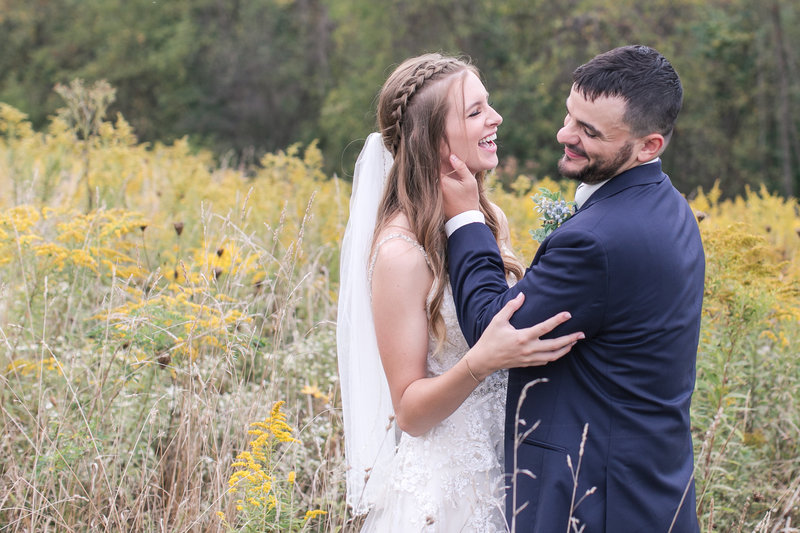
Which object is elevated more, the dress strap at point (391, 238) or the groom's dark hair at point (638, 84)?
the groom's dark hair at point (638, 84)

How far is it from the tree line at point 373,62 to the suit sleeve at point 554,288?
15.5 m

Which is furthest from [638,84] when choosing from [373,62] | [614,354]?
[373,62]

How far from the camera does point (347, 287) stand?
112 inches

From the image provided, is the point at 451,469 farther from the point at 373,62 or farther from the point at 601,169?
the point at 373,62

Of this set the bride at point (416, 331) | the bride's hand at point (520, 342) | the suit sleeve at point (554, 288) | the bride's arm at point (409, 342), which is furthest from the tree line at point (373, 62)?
the bride's hand at point (520, 342)

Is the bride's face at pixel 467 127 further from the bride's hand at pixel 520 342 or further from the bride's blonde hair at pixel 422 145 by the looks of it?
the bride's hand at pixel 520 342

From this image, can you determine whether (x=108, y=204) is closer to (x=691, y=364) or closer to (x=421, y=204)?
(x=421, y=204)

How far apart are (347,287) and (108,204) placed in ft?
10.9

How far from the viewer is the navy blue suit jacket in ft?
6.52

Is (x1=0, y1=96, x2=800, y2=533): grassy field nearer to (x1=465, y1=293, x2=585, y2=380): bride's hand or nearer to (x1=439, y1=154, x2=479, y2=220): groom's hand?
(x1=439, y1=154, x2=479, y2=220): groom's hand

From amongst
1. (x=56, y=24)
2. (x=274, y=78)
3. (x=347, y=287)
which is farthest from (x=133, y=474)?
(x=56, y=24)

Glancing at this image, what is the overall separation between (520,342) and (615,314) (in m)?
0.25

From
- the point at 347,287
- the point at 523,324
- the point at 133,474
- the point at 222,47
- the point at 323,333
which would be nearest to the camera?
the point at 523,324

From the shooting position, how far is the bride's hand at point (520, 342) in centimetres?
200
